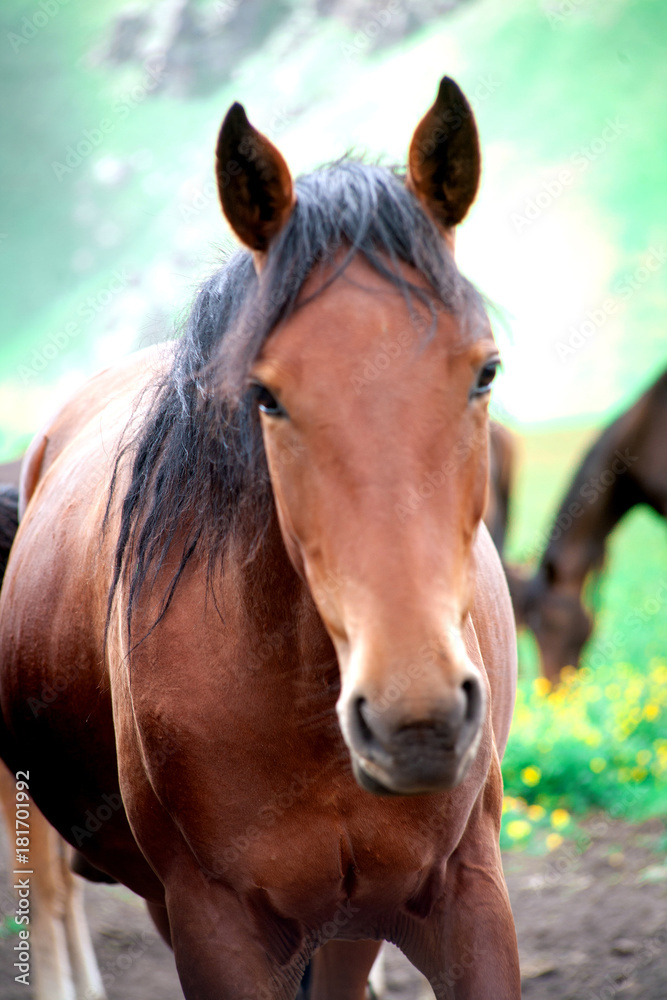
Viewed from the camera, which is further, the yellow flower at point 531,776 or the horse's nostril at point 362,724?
the yellow flower at point 531,776

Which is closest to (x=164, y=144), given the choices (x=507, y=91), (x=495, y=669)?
(x=507, y=91)

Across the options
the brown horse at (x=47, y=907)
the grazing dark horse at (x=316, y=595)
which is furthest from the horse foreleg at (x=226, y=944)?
the brown horse at (x=47, y=907)

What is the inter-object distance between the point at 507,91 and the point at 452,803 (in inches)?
473

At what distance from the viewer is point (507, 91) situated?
39.1 feet

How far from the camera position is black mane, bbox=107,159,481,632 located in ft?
5.17

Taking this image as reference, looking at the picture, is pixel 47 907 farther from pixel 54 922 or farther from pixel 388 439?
pixel 388 439

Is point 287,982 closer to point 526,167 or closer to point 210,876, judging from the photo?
point 210,876

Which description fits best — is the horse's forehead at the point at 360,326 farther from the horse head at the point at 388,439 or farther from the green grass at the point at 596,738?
the green grass at the point at 596,738

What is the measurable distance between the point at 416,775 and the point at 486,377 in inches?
27.8

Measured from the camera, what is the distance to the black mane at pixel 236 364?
1.58 m

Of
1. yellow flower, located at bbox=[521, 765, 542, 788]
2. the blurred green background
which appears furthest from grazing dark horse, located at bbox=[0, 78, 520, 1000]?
the blurred green background

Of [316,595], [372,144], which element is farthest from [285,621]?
[372,144]

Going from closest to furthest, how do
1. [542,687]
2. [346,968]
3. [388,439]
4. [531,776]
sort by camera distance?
1. [388,439]
2. [346,968]
3. [531,776]
4. [542,687]

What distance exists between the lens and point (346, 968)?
260 centimetres
